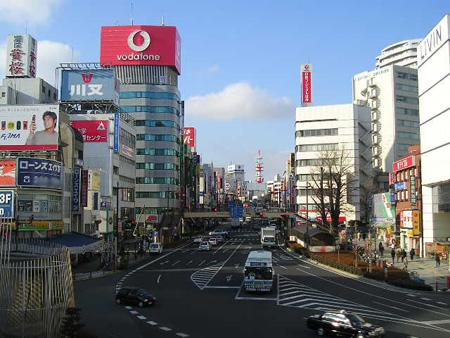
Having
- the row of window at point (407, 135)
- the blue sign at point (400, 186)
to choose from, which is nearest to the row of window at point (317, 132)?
the row of window at point (407, 135)

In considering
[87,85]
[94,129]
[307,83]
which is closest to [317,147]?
[307,83]

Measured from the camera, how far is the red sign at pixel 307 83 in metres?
126

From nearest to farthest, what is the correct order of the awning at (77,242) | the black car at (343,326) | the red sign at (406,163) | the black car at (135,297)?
1. the black car at (343,326)
2. the black car at (135,297)
3. the awning at (77,242)
4. the red sign at (406,163)

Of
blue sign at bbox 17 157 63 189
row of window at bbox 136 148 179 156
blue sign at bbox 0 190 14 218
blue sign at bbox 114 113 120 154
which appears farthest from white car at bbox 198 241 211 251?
row of window at bbox 136 148 179 156

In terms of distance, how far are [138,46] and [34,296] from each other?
111112 mm

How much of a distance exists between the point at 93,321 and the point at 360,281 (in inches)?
1076

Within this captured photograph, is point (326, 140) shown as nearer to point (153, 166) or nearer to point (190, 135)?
point (153, 166)

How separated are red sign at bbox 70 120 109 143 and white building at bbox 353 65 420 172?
7837 centimetres

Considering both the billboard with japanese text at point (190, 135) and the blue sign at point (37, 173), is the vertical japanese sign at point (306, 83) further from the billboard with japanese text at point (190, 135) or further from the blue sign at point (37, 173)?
the blue sign at point (37, 173)

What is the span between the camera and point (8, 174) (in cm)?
5531

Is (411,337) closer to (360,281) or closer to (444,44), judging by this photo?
(360,281)

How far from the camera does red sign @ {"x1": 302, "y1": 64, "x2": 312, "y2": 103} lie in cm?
12644

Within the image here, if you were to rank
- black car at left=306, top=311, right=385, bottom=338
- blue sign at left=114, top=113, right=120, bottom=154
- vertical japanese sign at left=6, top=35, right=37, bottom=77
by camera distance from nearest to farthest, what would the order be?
black car at left=306, top=311, right=385, bottom=338 → blue sign at left=114, top=113, right=120, bottom=154 → vertical japanese sign at left=6, top=35, right=37, bottom=77

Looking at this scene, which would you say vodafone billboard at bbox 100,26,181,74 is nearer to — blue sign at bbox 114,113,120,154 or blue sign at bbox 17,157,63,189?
blue sign at bbox 114,113,120,154
